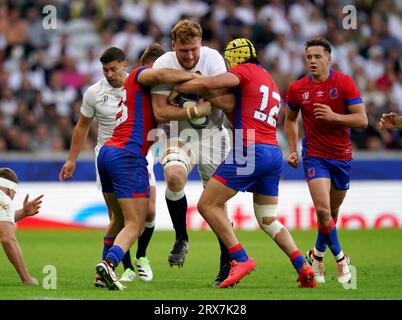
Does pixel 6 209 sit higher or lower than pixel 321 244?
higher

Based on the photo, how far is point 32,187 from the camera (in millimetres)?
20266

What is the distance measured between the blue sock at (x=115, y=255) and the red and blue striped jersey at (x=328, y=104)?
A: 3.10 metres

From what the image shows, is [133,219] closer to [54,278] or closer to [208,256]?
[54,278]

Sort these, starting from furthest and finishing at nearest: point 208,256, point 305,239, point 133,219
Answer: point 305,239
point 208,256
point 133,219

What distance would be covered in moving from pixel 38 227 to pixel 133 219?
11037 millimetres

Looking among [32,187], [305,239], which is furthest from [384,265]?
[32,187]

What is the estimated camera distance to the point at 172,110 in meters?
10.2

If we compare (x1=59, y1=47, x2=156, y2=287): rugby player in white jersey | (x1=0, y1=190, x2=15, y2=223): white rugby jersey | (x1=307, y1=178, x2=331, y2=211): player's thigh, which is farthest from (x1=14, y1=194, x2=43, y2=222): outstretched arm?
(x1=307, y1=178, x2=331, y2=211): player's thigh

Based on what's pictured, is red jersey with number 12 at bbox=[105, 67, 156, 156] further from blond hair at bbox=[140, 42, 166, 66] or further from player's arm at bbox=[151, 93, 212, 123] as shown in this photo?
blond hair at bbox=[140, 42, 166, 66]

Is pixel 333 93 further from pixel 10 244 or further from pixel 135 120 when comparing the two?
pixel 10 244

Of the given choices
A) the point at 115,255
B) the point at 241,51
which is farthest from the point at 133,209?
the point at 241,51

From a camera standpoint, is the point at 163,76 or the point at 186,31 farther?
the point at 186,31

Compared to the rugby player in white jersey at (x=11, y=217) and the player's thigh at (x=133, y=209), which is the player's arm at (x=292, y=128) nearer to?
the player's thigh at (x=133, y=209)

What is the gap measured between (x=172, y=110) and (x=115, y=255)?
1.59 meters
